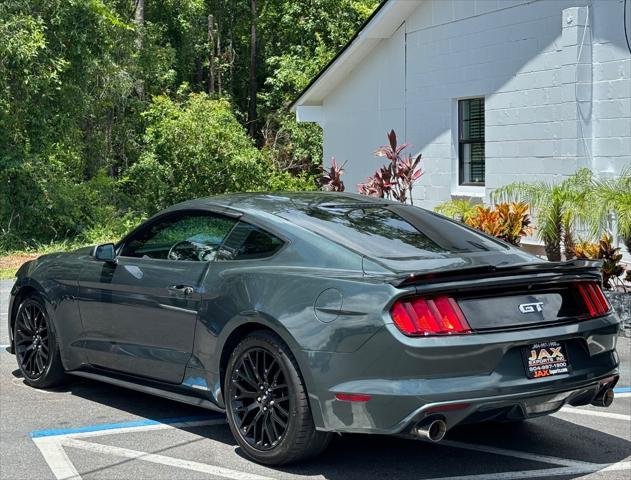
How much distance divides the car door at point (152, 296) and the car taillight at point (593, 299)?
2.23 metres

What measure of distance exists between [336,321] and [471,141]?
37.8ft

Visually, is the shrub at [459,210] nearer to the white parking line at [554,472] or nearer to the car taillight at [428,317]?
the white parking line at [554,472]

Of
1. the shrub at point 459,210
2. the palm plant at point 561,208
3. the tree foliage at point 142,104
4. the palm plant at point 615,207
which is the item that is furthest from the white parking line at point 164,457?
the tree foliage at point 142,104

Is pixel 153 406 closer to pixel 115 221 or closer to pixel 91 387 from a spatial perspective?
pixel 91 387

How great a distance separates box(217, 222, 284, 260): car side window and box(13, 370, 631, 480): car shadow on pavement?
46.7 inches

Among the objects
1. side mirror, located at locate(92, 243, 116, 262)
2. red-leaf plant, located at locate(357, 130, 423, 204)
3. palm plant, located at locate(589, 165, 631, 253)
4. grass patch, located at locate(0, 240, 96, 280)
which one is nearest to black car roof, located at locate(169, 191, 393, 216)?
side mirror, located at locate(92, 243, 116, 262)

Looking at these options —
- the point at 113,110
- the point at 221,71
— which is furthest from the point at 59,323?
the point at 221,71

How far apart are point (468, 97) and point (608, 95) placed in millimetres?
3200

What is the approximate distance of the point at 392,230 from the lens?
608 cm

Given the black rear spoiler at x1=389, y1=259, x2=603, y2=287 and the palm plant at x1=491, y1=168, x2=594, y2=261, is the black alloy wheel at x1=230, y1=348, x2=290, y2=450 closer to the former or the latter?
the black rear spoiler at x1=389, y1=259, x2=603, y2=287

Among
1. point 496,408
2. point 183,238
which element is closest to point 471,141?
point 183,238

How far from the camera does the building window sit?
1616 cm

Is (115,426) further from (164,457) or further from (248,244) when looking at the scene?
(248,244)

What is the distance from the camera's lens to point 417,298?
5.14 meters
